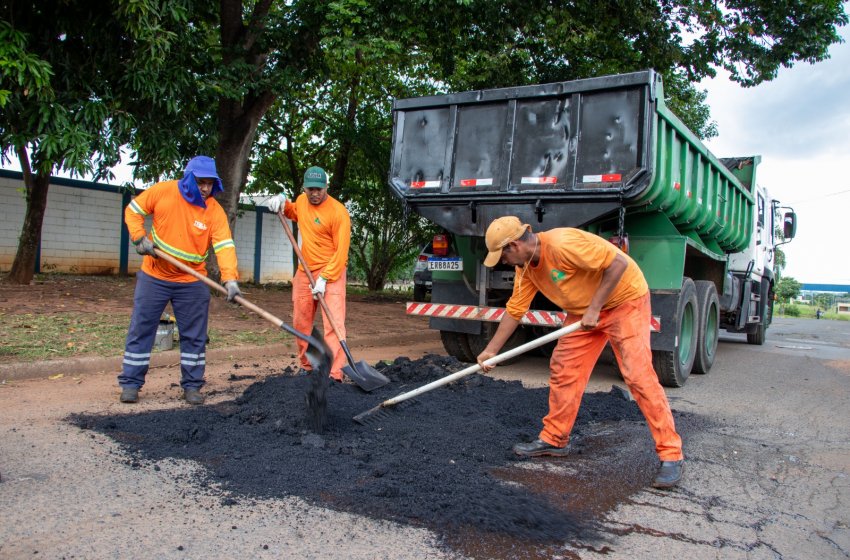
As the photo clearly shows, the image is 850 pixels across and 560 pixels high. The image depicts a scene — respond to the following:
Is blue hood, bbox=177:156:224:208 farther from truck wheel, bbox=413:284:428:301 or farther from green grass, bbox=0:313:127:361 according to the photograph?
truck wheel, bbox=413:284:428:301

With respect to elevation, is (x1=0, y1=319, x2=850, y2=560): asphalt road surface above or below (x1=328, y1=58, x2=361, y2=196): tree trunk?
below

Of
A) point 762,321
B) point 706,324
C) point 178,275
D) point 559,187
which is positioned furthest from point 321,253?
point 762,321

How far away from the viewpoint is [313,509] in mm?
2977

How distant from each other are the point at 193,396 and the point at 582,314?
9.64ft

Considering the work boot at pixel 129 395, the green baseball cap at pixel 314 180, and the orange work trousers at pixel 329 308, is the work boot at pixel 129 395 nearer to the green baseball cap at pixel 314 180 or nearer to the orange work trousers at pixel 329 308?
the orange work trousers at pixel 329 308

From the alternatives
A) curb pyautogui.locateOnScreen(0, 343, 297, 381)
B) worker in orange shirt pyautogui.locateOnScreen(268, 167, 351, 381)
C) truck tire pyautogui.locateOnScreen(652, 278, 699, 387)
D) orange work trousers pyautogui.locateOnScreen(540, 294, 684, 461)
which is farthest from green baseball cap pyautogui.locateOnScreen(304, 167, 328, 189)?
truck tire pyautogui.locateOnScreen(652, 278, 699, 387)

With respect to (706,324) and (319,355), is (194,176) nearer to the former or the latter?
(319,355)

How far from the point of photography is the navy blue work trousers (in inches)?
193

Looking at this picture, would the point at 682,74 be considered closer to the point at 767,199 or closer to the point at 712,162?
the point at 767,199

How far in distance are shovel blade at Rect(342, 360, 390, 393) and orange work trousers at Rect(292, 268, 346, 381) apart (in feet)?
0.83

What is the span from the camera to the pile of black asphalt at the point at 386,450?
300 centimetres

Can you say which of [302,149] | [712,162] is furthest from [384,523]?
[302,149]

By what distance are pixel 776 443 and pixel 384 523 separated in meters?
3.20

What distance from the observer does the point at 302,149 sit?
1877 centimetres
